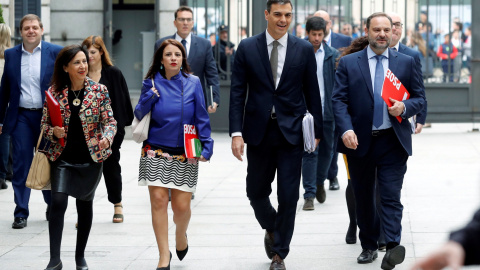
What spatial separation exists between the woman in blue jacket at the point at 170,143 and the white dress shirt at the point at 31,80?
2.04 metres

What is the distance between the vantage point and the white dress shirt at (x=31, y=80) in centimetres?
802

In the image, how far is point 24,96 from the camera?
8.04m

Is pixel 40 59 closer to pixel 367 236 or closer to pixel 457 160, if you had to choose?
pixel 367 236

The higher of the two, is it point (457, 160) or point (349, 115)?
point (349, 115)

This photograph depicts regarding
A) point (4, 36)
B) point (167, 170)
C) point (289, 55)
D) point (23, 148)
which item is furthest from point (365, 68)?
point (4, 36)

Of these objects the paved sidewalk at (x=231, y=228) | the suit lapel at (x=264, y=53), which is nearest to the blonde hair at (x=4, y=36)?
the paved sidewalk at (x=231, y=228)

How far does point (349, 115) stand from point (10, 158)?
5.98m

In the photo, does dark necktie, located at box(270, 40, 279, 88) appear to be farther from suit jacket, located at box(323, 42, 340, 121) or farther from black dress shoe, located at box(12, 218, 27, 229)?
black dress shoe, located at box(12, 218, 27, 229)

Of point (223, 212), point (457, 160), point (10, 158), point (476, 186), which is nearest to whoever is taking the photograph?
point (223, 212)

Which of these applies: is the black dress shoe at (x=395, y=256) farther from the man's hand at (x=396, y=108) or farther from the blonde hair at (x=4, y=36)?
the blonde hair at (x=4, y=36)

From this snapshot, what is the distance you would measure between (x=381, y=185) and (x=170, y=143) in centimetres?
144

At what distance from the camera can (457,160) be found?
12547 millimetres

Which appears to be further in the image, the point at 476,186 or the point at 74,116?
the point at 476,186

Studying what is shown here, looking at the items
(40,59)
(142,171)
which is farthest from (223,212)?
(142,171)
